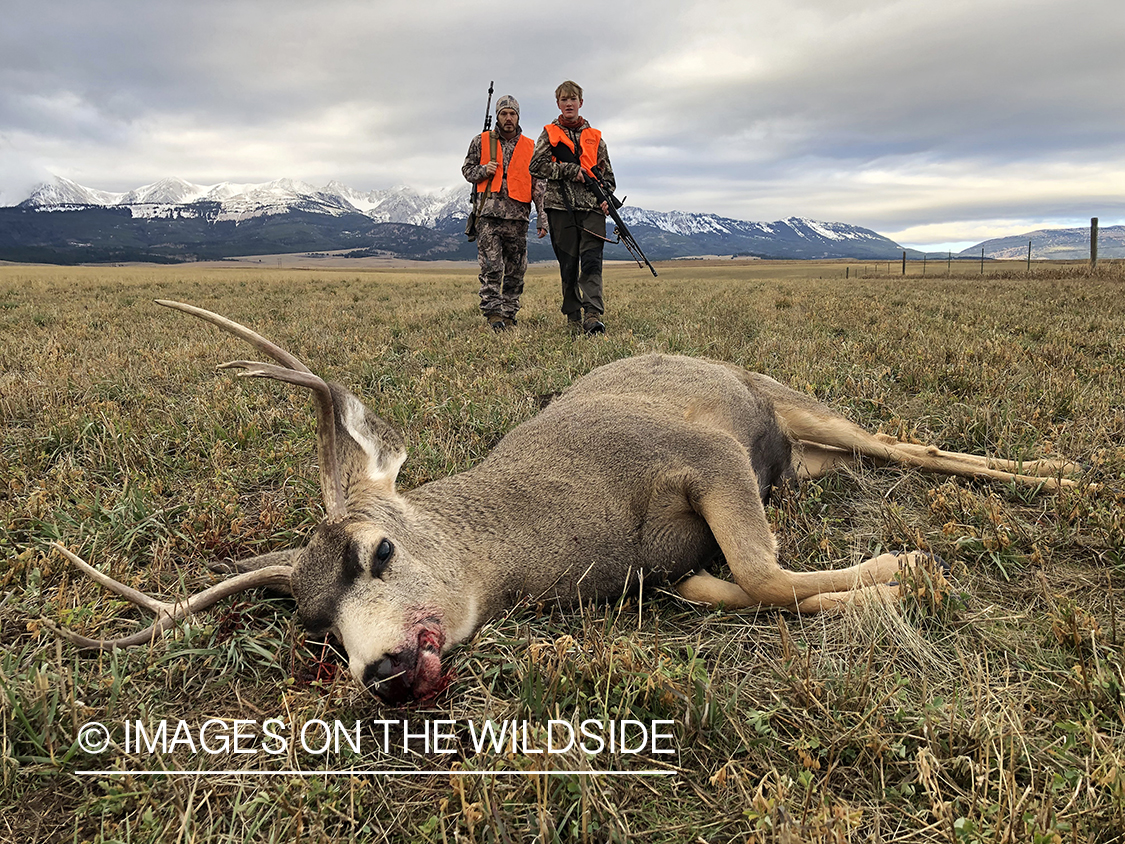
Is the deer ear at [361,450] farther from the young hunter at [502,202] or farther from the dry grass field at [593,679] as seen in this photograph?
the young hunter at [502,202]

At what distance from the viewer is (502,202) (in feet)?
35.6

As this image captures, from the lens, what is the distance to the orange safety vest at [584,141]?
973 centimetres

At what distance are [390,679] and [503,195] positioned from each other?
9799mm

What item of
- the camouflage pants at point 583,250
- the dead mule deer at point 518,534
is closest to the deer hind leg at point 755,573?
the dead mule deer at point 518,534

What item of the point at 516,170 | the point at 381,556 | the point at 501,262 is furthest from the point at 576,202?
the point at 381,556

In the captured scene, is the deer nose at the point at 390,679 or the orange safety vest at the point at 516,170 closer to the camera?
the deer nose at the point at 390,679

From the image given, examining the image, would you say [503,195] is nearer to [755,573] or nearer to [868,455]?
[868,455]

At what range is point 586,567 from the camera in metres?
2.96

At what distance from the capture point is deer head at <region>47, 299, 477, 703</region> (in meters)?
2.30

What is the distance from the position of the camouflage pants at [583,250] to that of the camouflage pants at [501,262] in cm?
103

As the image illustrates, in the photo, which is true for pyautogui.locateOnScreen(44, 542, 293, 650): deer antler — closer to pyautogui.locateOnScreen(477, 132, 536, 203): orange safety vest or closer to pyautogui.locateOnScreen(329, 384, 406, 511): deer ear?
pyautogui.locateOnScreen(329, 384, 406, 511): deer ear

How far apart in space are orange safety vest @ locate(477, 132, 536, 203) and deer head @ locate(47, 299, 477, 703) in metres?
8.63

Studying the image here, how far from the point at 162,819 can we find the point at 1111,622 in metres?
3.25
